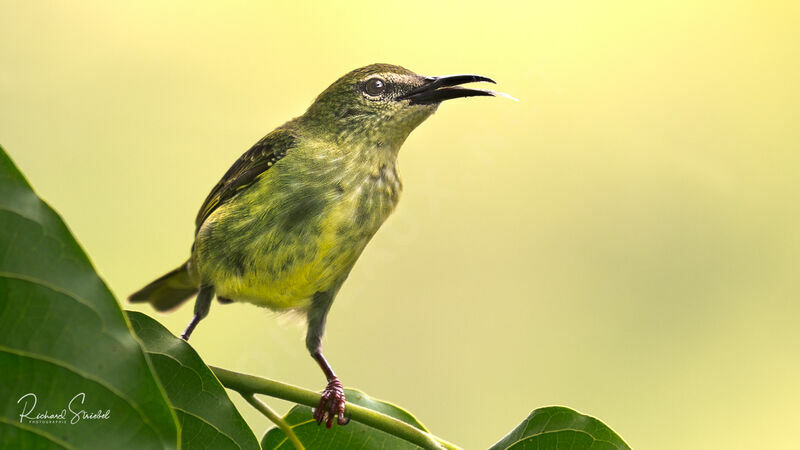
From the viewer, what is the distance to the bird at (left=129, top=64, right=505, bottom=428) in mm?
2438

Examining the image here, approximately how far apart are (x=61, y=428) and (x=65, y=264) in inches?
9.8

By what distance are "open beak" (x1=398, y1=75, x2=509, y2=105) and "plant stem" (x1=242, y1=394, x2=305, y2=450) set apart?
3.98ft

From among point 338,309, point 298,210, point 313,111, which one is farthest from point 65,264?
point 338,309

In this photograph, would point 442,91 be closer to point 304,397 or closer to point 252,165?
point 252,165

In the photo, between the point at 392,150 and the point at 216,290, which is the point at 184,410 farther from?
the point at 392,150

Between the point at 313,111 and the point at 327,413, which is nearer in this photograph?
the point at 327,413

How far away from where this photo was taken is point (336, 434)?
191cm

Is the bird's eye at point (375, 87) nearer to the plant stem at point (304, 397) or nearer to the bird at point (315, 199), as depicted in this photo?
the bird at point (315, 199)

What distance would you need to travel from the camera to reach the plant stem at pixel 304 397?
4.91 feet

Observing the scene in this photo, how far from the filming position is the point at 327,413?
1.97 m

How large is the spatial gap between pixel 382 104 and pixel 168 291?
49.6 inches

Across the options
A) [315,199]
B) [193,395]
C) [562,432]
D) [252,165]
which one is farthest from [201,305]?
[562,432]

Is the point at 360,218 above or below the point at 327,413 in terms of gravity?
above

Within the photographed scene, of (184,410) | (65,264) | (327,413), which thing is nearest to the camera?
(65,264)
